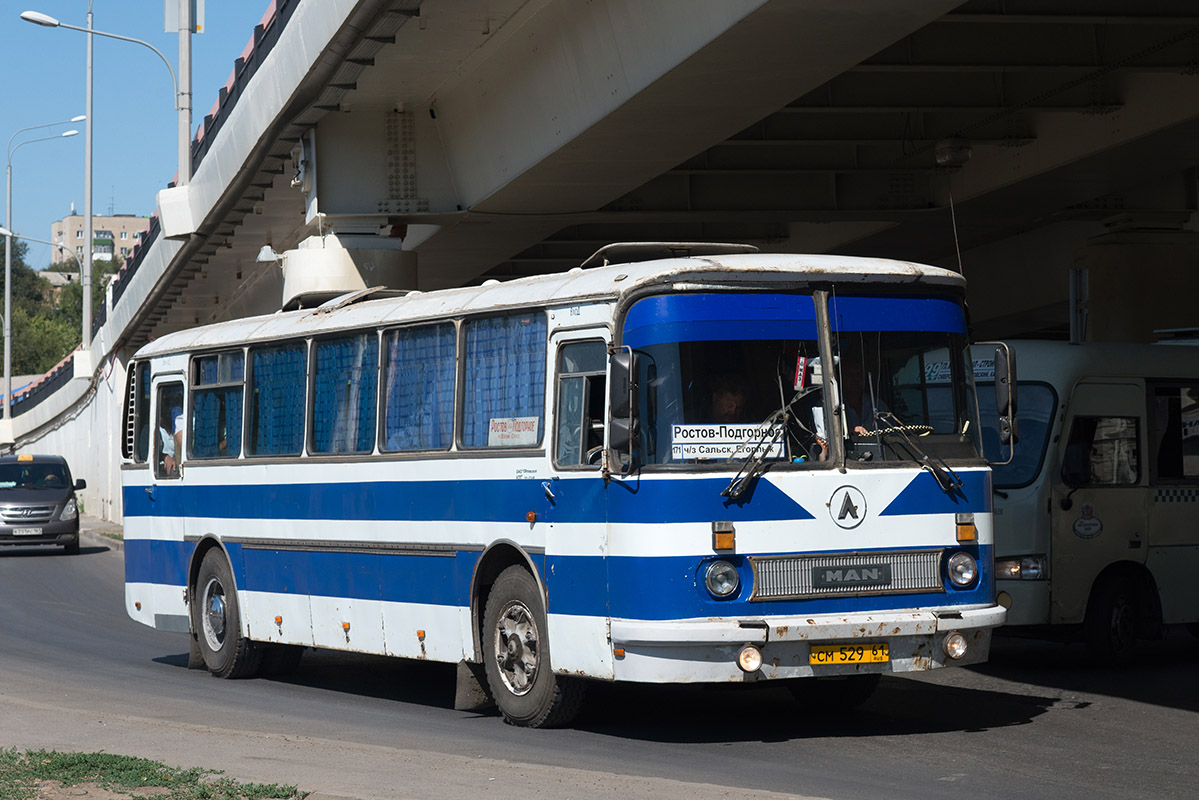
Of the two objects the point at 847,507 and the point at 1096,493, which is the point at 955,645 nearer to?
the point at 847,507

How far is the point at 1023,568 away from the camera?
14281 millimetres

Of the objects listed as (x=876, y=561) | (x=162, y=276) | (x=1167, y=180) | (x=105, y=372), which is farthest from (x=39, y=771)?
(x=105, y=372)

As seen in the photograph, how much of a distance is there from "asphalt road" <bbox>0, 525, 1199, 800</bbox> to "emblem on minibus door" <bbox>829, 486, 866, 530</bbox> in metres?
1.27

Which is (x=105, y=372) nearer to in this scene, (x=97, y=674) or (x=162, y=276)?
(x=162, y=276)

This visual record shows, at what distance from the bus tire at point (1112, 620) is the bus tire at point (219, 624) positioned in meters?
6.76

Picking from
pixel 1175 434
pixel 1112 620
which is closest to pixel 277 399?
pixel 1112 620

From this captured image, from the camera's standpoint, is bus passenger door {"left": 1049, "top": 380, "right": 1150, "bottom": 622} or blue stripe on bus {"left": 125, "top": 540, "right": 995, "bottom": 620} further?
bus passenger door {"left": 1049, "top": 380, "right": 1150, "bottom": 622}

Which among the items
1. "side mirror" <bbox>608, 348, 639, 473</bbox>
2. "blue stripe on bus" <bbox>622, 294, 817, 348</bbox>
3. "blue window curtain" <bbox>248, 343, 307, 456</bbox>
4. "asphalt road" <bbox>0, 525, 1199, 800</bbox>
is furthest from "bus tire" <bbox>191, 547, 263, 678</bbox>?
"blue stripe on bus" <bbox>622, 294, 817, 348</bbox>

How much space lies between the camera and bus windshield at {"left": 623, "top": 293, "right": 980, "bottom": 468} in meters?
10.3

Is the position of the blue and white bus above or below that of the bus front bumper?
above

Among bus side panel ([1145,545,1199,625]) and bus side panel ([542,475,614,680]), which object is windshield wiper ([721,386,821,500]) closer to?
bus side panel ([542,475,614,680])

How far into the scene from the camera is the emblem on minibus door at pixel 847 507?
10.4m

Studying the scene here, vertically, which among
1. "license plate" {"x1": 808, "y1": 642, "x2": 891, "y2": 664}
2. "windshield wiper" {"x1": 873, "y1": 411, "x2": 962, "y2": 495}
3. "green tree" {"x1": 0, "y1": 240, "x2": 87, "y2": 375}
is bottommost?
"license plate" {"x1": 808, "y1": 642, "x2": 891, "y2": 664}

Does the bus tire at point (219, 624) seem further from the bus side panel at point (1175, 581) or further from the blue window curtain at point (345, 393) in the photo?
the bus side panel at point (1175, 581)
